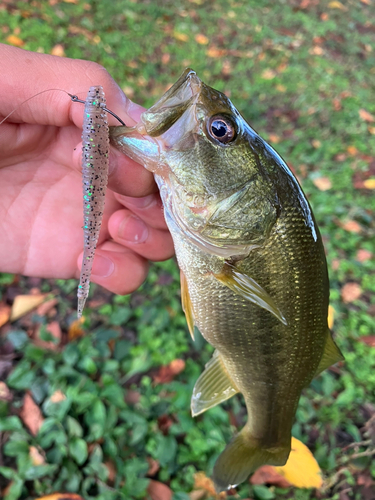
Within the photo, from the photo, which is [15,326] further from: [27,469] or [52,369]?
[27,469]

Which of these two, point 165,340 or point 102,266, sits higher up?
point 102,266

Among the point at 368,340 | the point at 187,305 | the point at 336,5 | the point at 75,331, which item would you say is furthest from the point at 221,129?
the point at 336,5

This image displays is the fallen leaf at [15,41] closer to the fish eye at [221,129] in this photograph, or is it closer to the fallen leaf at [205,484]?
the fish eye at [221,129]

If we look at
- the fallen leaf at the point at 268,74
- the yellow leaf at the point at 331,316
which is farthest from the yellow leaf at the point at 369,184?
the fallen leaf at the point at 268,74

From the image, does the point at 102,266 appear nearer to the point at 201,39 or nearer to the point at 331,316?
the point at 331,316

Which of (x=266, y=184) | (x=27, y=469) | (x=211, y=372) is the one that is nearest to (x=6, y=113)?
(x=266, y=184)

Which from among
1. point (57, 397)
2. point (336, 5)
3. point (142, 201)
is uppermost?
point (336, 5)
